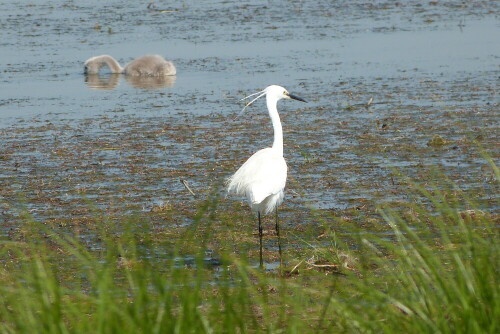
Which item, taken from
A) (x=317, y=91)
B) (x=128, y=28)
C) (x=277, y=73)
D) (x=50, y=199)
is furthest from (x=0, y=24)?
(x=50, y=199)

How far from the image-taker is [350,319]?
3.89m

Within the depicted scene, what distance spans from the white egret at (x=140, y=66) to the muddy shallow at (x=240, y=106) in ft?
→ 0.66

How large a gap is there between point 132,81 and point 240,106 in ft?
14.6

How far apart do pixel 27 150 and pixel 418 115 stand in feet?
15.8

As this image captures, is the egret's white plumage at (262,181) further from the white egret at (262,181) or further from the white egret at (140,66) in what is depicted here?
the white egret at (140,66)

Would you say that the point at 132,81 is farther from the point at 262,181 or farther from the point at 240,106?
the point at 262,181

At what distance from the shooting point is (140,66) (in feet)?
61.0

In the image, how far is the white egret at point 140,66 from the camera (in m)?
18.2

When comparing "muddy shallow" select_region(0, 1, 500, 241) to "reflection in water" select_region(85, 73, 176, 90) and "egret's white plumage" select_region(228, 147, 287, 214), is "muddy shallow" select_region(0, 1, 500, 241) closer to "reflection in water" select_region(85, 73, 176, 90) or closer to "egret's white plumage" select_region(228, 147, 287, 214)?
"reflection in water" select_region(85, 73, 176, 90)

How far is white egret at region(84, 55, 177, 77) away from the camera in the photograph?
18.2 m

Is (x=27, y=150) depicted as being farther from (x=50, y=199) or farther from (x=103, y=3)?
(x=103, y=3)

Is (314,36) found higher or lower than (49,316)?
lower

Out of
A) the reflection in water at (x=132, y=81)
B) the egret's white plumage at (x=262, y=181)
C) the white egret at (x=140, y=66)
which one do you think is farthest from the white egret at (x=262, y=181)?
the white egret at (x=140, y=66)

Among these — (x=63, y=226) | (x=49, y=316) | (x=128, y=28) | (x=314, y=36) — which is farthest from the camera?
(x=128, y=28)
